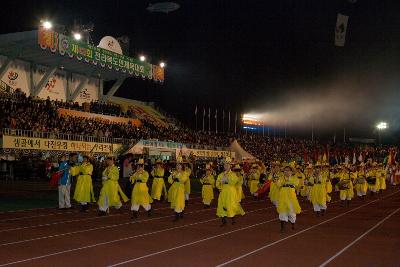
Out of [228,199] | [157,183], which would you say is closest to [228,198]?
[228,199]

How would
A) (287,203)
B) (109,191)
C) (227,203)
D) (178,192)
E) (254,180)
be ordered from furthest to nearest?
1. (254,180)
2. (109,191)
3. (178,192)
4. (227,203)
5. (287,203)

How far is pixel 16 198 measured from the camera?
74.9 feet

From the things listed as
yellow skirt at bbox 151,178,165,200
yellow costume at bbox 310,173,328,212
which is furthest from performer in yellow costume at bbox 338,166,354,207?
yellow skirt at bbox 151,178,165,200

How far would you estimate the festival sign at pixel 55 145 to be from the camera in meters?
30.0

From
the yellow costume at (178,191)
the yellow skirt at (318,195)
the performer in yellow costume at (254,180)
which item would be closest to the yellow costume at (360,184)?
the performer in yellow costume at (254,180)

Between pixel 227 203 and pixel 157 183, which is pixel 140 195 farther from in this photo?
pixel 157 183

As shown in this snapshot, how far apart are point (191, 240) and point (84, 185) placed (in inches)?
297

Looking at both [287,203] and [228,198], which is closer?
[287,203]

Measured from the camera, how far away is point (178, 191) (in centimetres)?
1661

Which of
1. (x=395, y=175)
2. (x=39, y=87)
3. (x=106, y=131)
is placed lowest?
(x=395, y=175)

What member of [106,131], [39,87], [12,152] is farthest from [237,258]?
[39,87]

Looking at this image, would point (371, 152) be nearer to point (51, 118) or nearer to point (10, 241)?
point (51, 118)

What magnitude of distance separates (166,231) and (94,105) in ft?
109

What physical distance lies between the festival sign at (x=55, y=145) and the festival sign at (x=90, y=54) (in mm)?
8001
